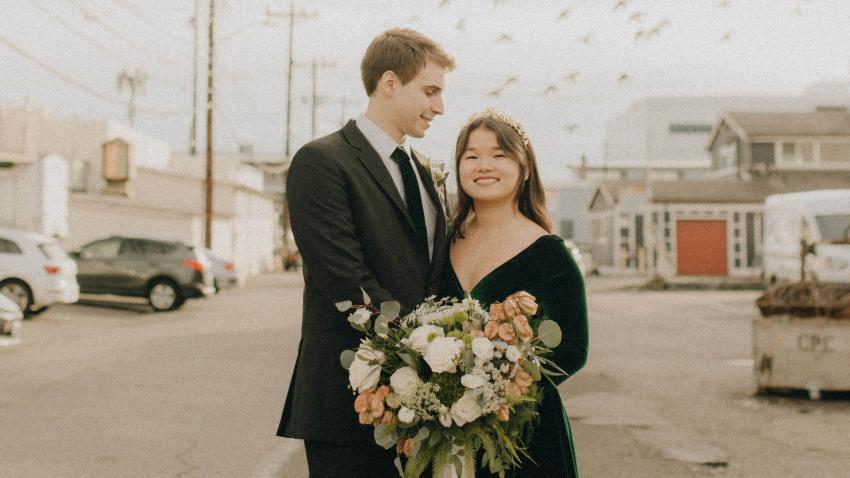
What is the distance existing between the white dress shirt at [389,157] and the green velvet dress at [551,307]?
267 mm

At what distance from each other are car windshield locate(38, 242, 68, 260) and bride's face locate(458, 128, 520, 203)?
1679 centimetres

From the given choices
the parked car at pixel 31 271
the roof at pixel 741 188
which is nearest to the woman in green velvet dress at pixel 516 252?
the parked car at pixel 31 271

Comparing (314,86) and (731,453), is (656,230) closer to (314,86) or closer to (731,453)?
(314,86)

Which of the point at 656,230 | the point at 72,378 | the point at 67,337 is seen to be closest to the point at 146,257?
the point at 67,337

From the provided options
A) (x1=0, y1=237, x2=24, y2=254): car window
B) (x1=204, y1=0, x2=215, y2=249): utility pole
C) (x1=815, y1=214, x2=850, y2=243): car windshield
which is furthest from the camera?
(x1=204, y1=0, x2=215, y2=249): utility pole

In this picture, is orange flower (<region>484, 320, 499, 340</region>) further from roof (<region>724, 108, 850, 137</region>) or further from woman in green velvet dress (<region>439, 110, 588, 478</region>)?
roof (<region>724, 108, 850, 137</region>)

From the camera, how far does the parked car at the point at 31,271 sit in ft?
59.2

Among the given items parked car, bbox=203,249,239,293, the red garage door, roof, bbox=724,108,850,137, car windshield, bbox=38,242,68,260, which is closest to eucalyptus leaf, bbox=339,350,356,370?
car windshield, bbox=38,242,68,260

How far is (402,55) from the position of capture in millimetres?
3082

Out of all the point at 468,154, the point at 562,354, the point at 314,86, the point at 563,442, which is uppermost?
the point at 314,86

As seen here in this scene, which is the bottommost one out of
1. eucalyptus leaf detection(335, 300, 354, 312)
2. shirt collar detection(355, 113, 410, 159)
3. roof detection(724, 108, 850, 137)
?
eucalyptus leaf detection(335, 300, 354, 312)

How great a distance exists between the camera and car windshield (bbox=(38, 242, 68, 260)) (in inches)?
719

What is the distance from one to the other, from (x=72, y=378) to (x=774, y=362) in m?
7.98

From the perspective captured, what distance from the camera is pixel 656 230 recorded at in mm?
43031
